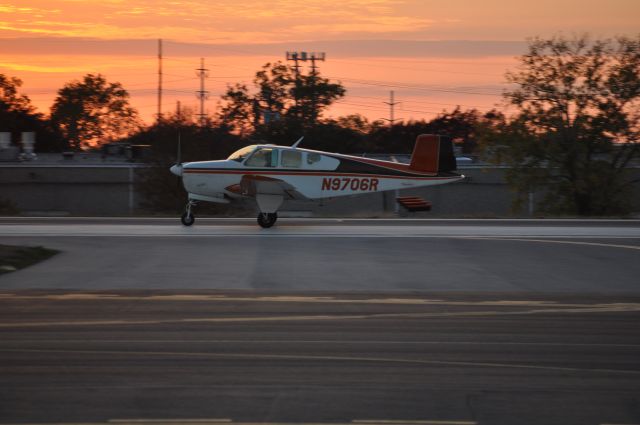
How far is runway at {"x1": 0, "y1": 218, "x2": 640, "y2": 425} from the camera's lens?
7961 millimetres

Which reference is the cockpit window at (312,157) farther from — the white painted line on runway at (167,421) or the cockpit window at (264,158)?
the white painted line on runway at (167,421)

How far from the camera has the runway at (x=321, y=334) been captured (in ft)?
26.1

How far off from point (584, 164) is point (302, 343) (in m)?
34.4

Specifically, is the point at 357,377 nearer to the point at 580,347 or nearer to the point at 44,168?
the point at 580,347

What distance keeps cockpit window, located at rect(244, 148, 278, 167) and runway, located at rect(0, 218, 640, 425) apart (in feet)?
13.4

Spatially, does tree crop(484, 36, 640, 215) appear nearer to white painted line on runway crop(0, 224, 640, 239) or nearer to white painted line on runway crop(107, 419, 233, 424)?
white painted line on runway crop(0, 224, 640, 239)

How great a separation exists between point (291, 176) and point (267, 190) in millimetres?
768

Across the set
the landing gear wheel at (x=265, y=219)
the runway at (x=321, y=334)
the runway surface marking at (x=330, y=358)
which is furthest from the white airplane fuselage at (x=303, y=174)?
the runway surface marking at (x=330, y=358)

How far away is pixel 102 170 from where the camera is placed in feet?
186

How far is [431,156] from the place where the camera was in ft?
83.8

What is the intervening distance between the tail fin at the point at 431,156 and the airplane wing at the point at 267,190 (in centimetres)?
347

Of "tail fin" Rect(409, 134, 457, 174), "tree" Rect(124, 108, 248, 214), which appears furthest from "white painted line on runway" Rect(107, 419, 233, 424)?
"tree" Rect(124, 108, 248, 214)

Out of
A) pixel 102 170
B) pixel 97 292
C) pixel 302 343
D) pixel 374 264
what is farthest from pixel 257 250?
pixel 102 170

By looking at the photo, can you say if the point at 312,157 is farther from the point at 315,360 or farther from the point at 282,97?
the point at 282,97
